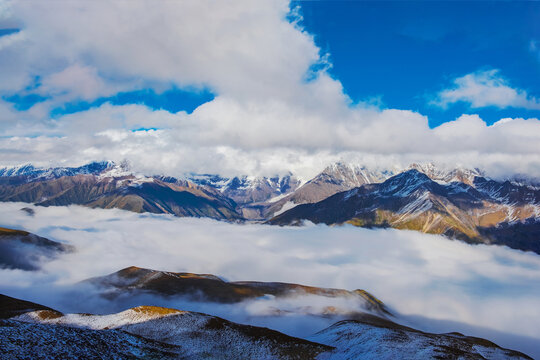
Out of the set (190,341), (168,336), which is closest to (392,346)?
(190,341)

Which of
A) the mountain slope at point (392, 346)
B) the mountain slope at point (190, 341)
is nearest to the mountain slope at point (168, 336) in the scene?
the mountain slope at point (190, 341)

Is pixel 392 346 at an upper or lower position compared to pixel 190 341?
upper

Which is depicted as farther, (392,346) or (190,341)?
(190,341)

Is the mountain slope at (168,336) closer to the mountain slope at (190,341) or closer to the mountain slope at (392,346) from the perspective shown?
the mountain slope at (190,341)

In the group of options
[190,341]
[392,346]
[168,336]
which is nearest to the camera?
[392,346]

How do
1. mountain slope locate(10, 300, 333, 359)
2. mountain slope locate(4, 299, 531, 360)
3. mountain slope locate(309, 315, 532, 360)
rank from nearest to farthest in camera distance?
mountain slope locate(4, 299, 531, 360), mountain slope locate(10, 300, 333, 359), mountain slope locate(309, 315, 532, 360)

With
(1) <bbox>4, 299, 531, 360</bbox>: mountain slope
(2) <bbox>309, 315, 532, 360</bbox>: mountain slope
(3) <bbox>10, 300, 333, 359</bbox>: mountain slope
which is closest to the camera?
(1) <bbox>4, 299, 531, 360</bbox>: mountain slope

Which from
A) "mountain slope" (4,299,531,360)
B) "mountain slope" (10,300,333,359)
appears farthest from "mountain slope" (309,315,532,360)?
"mountain slope" (10,300,333,359)

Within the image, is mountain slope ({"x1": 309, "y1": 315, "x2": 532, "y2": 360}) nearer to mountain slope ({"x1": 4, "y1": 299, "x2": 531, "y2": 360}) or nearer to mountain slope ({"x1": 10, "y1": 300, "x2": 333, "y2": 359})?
mountain slope ({"x1": 4, "y1": 299, "x2": 531, "y2": 360})

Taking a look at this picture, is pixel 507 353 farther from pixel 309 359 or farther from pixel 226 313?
pixel 226 313

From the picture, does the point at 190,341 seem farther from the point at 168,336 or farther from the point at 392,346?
the point at 392,346

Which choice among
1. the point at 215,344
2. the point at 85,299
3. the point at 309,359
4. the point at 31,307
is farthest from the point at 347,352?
the point at 85,299
